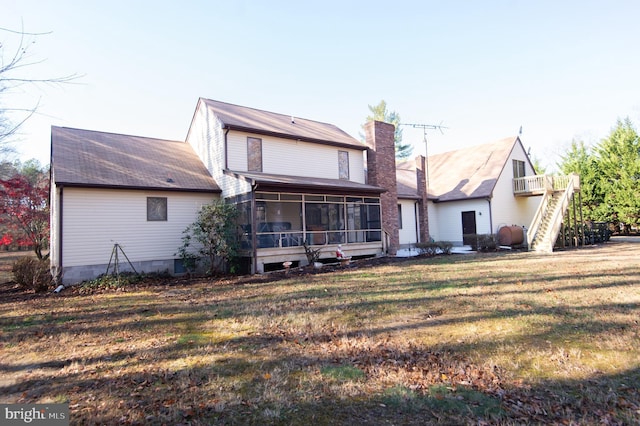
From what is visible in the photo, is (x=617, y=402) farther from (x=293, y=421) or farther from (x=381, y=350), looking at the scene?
(x=293, y=421)

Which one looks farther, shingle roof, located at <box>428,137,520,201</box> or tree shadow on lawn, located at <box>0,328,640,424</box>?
shingle roof, located at <box>428,137,520,201</box>

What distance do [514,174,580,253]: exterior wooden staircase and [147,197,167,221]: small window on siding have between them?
57.8 feet

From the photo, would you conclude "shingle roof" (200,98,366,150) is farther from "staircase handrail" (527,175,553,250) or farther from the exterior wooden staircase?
the exterior wooden staircase

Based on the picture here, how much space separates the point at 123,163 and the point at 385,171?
12344mm

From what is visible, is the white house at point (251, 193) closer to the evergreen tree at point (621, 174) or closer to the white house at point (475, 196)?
the white house at point (475, 196)

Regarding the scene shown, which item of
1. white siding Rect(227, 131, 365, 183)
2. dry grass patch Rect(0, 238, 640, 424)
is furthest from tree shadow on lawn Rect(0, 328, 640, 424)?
white siding Rect(227, 131, 365, 183)

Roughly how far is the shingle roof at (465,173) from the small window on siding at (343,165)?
12.2 feet

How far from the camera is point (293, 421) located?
2.93m

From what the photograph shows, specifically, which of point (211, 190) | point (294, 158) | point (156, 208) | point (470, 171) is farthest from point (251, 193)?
point (470, 171)

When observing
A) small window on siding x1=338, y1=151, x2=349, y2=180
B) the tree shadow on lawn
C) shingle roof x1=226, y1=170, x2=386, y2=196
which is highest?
small window on siding x1=338, y1=151, x2=349, y2=180

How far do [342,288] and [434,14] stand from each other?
11.4m

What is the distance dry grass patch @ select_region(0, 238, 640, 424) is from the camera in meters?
3.12

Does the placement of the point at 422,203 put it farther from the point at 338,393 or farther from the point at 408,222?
the point at 338,393

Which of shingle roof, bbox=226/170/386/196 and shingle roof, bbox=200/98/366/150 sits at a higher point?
shingle roof, bbox=200/98/366/150
